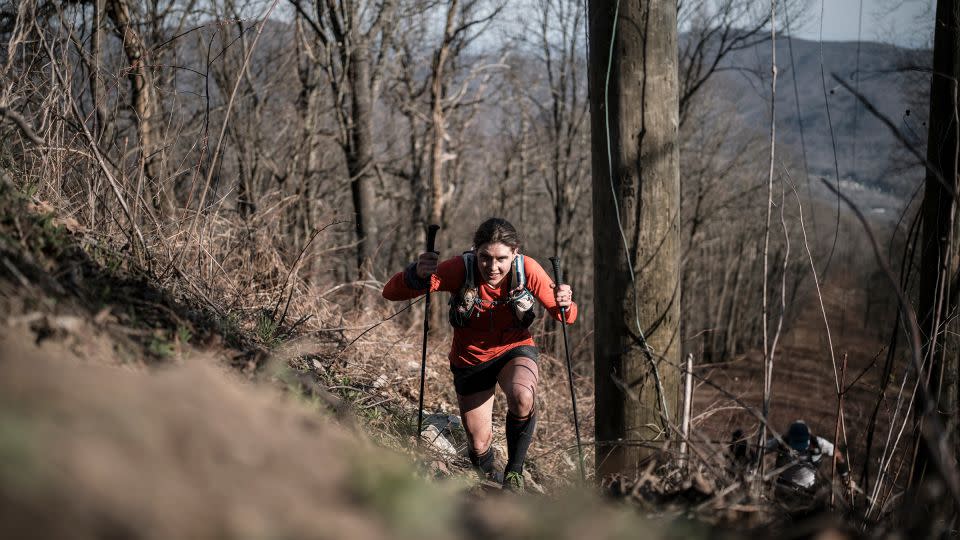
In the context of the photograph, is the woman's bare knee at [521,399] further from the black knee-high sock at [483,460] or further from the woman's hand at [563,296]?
Result: the woman's hand at [563,296]

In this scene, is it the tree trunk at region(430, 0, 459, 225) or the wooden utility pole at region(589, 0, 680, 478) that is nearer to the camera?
the wooden utility pole at region(589, 0, 680, 478)

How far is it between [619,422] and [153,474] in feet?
9.19

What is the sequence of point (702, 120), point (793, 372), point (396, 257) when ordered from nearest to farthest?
point (396, 257) < point (702, 120) < point (793, 372)

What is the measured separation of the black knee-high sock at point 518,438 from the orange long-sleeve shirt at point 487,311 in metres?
0.48

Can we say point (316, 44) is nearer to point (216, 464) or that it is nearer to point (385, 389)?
point (385, 389)

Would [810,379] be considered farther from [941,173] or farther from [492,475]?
[492,475]

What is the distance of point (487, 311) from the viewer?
4.49 m

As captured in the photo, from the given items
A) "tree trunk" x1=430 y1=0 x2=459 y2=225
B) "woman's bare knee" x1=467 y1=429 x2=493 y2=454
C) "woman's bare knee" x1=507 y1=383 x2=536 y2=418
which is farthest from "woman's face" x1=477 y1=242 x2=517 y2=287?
"tree trunk" x1=430 y1=0 x2=459 y2=225

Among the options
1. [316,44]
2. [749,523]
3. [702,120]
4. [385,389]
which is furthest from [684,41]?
[749,523]

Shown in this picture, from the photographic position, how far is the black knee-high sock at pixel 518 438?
431cm

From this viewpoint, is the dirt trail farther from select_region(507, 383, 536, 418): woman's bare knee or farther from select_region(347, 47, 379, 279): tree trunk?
select_region(347, 47, 379, 279): tree trunk

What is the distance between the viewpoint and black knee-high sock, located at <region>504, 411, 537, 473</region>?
14.1 ft

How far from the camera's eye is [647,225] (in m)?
3.36

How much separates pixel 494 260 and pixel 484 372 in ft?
2.80
